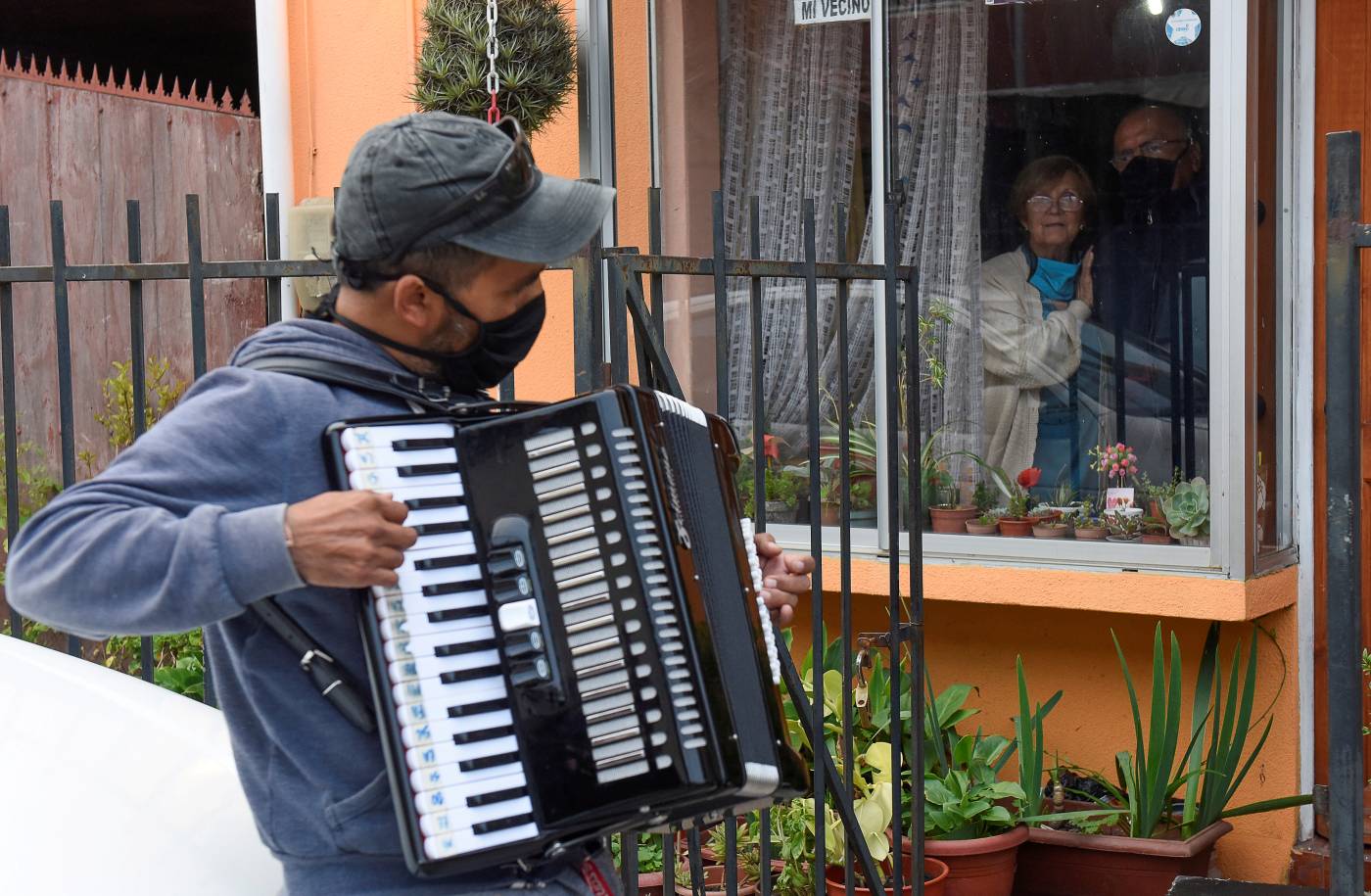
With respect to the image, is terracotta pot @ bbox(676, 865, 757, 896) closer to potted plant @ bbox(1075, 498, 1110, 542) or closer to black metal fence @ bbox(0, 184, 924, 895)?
black metal fence @ bbox(0, 184, 924, 895)

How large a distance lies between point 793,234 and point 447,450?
3.61 metres

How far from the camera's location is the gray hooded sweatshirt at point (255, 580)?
58.0 inches

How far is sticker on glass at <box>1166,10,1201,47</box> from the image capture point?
→ 4246 mm

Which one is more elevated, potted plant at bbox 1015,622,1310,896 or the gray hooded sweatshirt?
the gray hooded sweatshirt

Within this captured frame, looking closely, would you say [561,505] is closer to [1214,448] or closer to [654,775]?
[654,775]

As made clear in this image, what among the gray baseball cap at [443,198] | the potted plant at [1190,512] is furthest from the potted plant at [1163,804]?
the gray baseball cap at [443,198]

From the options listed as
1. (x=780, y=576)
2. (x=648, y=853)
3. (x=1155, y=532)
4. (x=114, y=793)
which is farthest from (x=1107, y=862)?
(x=114, y=793)

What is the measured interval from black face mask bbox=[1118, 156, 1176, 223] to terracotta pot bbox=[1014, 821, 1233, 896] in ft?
5.93

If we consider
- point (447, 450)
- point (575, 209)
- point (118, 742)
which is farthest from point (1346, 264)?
point (118, 742)

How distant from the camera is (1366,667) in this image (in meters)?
4.00

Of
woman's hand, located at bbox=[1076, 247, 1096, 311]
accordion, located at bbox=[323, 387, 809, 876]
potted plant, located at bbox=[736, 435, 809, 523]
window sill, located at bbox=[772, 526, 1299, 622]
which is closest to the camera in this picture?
accordion, located at bbox=[323, 387, 809, 876]

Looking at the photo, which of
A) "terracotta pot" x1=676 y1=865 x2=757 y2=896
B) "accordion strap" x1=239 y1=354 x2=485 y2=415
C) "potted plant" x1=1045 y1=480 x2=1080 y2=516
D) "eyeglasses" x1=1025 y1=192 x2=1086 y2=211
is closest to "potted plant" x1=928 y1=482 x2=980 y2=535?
"potted plant" x1=1045 y1=480 x2=1080 y2=516

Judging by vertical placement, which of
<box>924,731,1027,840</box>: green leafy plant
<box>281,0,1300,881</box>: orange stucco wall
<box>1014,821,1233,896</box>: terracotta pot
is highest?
<box>281,0,1300,881</box>: orange stucco wall

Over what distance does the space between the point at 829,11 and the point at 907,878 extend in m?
2.77
